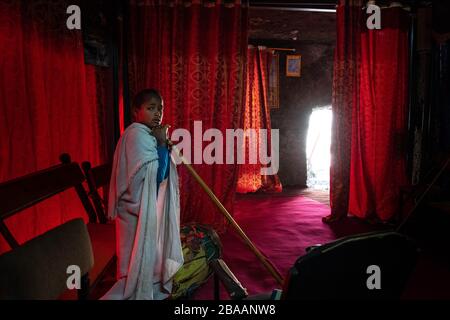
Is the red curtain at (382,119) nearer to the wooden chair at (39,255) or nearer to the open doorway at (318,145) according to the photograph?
the open doorway at (318,145)

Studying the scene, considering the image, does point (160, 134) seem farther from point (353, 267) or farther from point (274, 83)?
point (274, 83)

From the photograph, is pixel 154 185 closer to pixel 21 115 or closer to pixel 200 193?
pixel 21 115

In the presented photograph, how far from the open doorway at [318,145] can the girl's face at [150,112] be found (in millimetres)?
4962

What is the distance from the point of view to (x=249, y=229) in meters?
3.70

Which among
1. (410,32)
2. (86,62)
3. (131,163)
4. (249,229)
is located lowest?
(249,229)

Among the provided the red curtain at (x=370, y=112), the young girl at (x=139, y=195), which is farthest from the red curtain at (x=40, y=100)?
the red curtain at (x=370, y=112)

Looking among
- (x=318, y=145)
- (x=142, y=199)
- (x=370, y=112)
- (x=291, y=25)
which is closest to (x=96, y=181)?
(x=142, y=199)

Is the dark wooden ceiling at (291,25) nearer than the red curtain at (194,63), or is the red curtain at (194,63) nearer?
the red curtain at (194,63)

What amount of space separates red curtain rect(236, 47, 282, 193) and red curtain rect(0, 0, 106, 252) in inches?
137

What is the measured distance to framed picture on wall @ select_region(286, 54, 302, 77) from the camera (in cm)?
613

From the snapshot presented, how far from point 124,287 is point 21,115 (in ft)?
3.99

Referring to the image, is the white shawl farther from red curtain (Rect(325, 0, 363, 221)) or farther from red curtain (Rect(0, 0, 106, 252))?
red curtain (Rect(325, 0, 363, 221))

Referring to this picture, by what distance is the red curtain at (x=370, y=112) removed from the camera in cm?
381

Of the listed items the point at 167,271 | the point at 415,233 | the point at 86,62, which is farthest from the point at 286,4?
the point at 167,271
